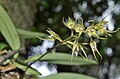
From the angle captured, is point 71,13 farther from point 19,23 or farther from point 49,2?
point 19,23

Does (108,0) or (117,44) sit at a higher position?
(108,0)

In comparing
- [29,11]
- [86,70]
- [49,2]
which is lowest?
[86,70]

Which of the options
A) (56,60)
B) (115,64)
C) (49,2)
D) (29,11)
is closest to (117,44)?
(115,64)

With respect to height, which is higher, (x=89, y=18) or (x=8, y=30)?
(x=89, y=18)

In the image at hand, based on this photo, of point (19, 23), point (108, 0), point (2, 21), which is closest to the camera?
point (2, 21)

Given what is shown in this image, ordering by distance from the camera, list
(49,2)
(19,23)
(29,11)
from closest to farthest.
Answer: (19,23) < (29,11) < (49,2)

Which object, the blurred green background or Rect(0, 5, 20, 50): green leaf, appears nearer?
Rect(0, 5, 20, 50): green leaf

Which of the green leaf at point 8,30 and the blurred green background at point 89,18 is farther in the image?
the blurred green background at point 89,18

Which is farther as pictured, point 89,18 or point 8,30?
point 89,18
